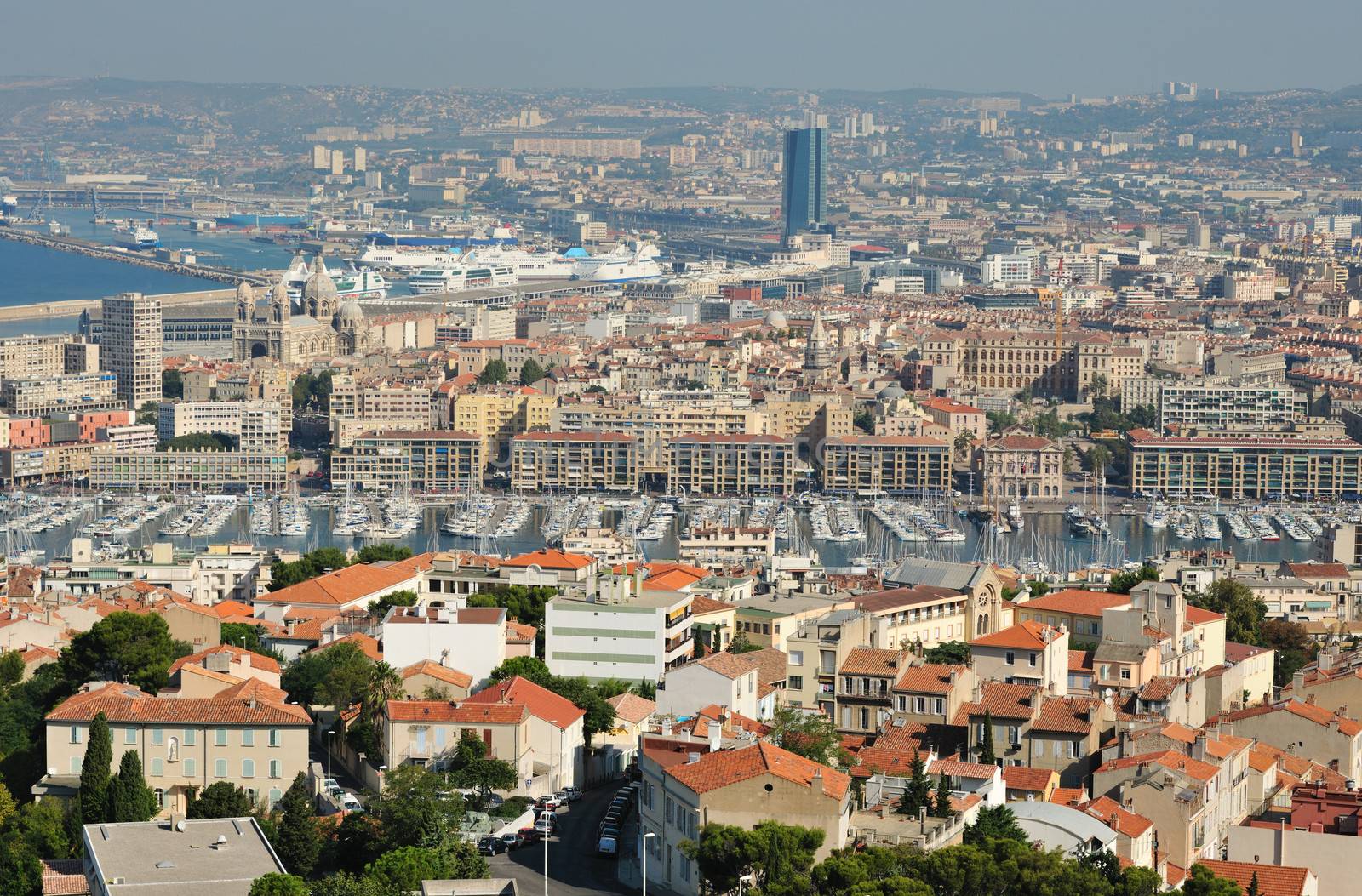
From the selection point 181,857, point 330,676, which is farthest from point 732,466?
point 181,857

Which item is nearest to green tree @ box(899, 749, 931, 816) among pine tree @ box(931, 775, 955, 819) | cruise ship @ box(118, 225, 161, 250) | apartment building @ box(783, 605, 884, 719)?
pine tree @ box(931, 775, 955, 819)

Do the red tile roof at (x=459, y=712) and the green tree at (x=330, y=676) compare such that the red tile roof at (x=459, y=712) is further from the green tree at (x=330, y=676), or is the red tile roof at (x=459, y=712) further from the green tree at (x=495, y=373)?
the green tree at (x=495, y=373)

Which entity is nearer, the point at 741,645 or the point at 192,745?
the point at 192,745

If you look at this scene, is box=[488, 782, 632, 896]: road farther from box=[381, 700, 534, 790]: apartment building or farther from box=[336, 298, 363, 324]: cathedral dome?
box=[336, 298, 363, 324]: cathedral dome

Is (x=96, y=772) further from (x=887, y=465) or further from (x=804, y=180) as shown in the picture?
(x=804, y=180)

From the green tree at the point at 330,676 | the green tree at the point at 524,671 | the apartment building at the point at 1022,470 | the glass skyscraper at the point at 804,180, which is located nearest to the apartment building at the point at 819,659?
the green tree at the point at 524,671

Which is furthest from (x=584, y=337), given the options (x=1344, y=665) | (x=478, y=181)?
(x=478, y=181)

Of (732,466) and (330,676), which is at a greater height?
(330,676)
